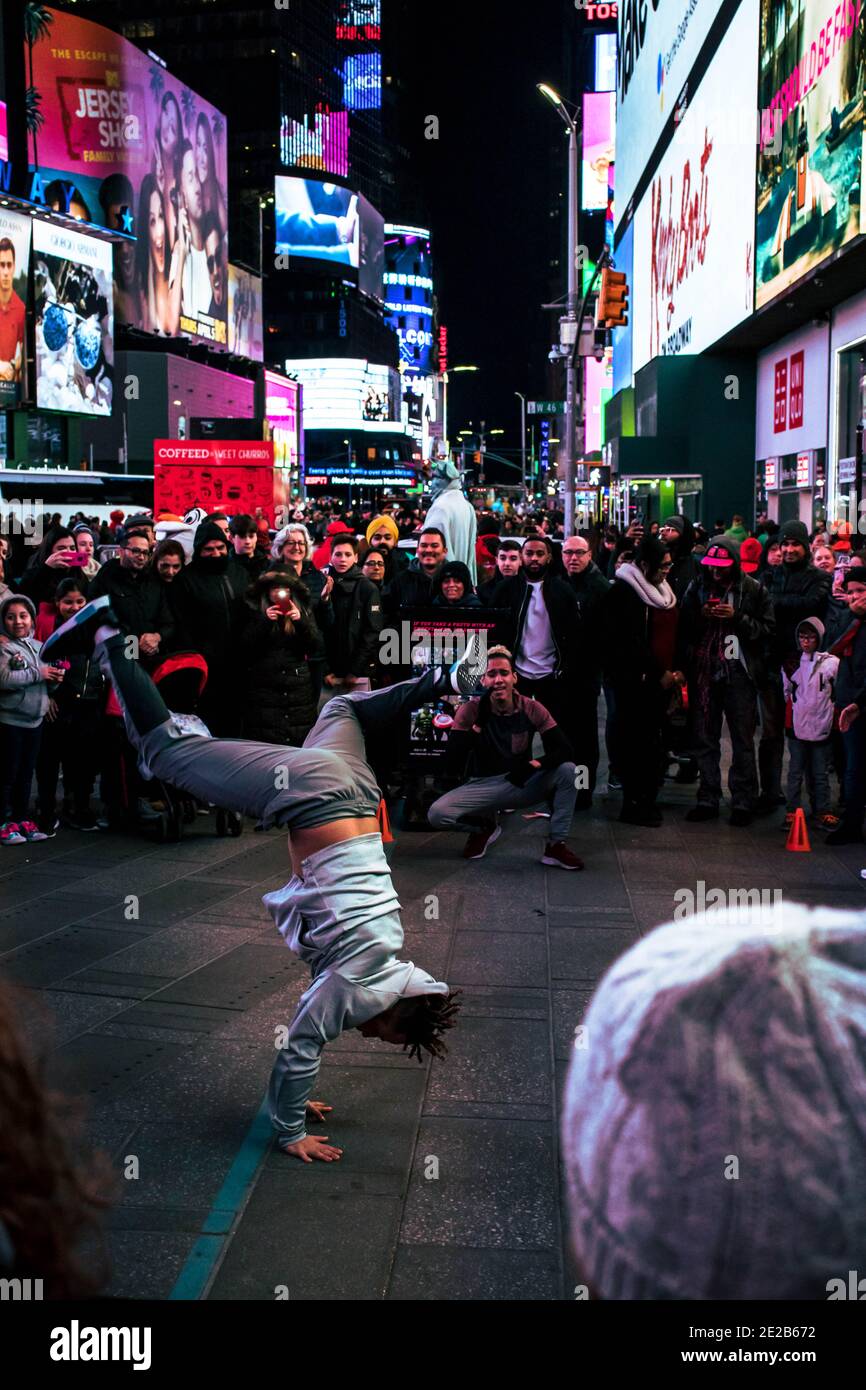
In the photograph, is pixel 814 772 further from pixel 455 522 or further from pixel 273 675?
pixel 273 675

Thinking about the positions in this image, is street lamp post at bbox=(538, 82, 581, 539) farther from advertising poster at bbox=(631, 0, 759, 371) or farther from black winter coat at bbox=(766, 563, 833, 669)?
black winter coat at bbox=(766, 563, 833, 669)

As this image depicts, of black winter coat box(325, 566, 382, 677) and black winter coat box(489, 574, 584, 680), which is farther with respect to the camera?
black winter coat box(325, 566, 382, 677)

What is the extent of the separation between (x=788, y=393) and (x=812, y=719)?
65.4 feet

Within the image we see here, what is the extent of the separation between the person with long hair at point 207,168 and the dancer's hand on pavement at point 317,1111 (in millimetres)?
72948

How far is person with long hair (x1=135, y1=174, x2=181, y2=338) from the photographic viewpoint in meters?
65.3

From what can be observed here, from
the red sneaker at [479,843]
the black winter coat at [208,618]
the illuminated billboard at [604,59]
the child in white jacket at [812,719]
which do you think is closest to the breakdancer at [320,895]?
the red sneaker at [479,843]

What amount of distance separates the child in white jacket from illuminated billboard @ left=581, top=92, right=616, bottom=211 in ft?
278

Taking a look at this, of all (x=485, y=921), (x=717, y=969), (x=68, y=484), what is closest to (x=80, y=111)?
(x=68, y=484)

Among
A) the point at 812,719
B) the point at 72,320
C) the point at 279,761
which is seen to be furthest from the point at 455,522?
the point at 72,320

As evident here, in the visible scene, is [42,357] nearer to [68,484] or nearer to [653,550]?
[68,484]

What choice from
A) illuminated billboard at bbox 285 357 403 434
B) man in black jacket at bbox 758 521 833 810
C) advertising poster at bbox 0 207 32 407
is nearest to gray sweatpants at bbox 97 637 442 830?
man in black jacket at bbox 758 521 833 810

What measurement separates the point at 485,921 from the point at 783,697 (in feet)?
13.7

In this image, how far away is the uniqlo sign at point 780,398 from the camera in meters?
28.7

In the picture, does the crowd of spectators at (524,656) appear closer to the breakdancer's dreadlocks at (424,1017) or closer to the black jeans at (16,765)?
the black jeans at (16,765)
